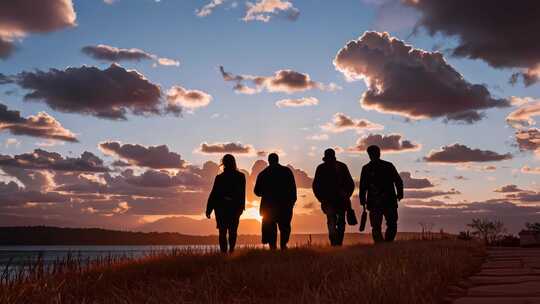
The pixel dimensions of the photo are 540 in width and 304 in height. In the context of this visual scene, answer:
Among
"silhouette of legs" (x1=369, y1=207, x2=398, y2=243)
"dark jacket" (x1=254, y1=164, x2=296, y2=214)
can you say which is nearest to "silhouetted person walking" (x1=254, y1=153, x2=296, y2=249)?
"dark jacket" (x1=254, y1=164, x2=296, y2=214)

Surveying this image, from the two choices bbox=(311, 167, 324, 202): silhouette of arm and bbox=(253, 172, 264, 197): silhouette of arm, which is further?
bbox=(311, 167, 324, 202): silhouette of arm

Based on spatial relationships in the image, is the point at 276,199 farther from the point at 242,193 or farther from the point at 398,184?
the point at 398,184

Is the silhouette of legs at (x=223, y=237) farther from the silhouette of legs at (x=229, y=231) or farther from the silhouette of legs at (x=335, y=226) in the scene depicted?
the silhouette of legs at (x=335, y=226)

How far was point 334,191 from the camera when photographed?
539 inches

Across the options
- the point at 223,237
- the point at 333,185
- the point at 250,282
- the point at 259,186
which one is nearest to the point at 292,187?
the point at 259,186

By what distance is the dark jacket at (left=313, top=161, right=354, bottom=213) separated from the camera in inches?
539

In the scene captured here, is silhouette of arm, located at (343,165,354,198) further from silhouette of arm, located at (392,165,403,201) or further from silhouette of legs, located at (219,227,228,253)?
silhouette of legs, located at (219,227,228,253)

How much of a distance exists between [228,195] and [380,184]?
132 inches

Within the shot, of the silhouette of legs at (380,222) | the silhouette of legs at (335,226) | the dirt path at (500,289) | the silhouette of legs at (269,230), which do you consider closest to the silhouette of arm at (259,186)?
the silhouette of legs at (269,230)

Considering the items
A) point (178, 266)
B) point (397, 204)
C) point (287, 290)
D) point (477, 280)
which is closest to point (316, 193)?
point (397, 204)

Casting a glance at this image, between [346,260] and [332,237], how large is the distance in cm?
631

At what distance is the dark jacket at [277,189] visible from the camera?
13180 mm

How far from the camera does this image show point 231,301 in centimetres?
557

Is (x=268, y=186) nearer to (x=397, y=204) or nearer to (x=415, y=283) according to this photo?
(x=397, y=204)
